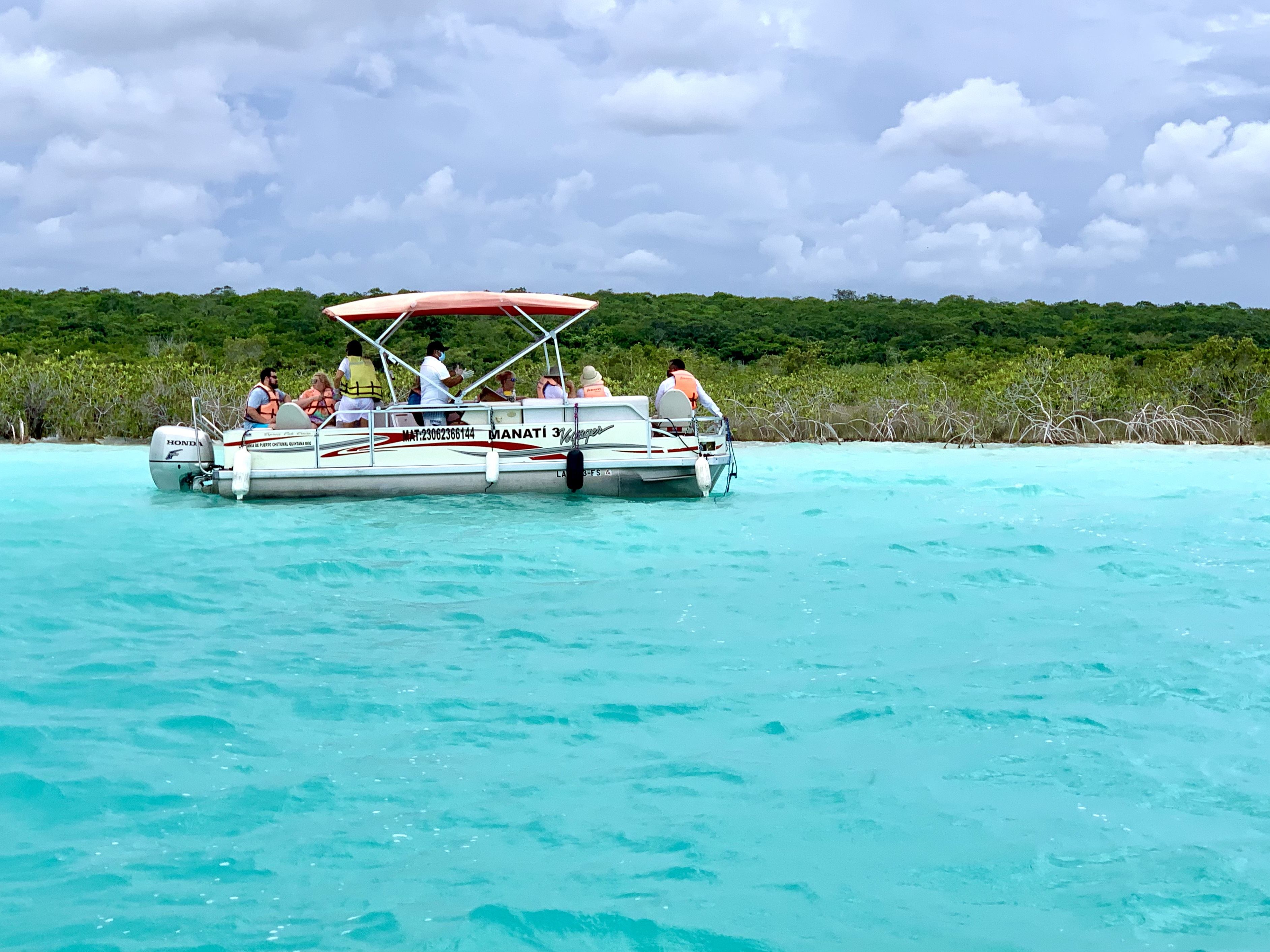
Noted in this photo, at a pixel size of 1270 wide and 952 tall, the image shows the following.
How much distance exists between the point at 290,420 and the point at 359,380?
85cm

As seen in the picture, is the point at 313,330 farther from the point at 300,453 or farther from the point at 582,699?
the point at 582,699

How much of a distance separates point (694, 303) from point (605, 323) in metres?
11.1

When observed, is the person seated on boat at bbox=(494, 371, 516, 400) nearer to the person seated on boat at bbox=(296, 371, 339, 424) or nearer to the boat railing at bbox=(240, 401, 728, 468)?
the boat railing at bbox=(240, 401, 728, 468)

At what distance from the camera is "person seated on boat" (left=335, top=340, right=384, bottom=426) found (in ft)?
43.5

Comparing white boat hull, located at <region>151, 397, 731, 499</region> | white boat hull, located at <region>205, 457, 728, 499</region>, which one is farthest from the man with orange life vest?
white boat hull, located at <region>205, 457, 728, 499</region>

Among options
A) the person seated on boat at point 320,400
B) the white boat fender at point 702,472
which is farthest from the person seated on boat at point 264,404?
the white boat fender at point 702,472

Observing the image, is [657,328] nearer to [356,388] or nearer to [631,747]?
[356,388]

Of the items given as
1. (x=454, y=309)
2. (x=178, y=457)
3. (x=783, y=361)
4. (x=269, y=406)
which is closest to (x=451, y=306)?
(x=454, y=309)

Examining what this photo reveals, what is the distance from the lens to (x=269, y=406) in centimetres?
1394

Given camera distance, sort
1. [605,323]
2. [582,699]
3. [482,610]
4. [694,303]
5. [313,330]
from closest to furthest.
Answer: [582,699] < [482,610] < [313,330] < [605,323] < [694,303]

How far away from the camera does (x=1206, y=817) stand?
4578 millimetres

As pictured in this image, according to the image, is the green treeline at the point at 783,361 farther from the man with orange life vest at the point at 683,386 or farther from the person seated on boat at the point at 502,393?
the man with orange life vest at the point at 683,386

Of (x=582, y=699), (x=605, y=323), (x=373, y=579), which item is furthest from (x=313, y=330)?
(x=582, y=699)

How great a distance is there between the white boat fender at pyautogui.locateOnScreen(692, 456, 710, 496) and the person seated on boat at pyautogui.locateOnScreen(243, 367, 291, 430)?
15.3 ft
